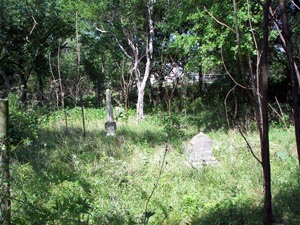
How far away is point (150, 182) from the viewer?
4273 millimetres

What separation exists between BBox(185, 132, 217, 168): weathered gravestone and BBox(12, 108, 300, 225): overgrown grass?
18cm

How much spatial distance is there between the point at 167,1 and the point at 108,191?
9004mm

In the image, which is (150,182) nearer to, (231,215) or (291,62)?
(231,215)

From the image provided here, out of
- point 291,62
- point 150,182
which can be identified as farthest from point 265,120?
point 150,182

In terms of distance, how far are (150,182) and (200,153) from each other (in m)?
1.30

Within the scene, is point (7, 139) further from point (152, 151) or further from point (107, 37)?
point (107, 37)

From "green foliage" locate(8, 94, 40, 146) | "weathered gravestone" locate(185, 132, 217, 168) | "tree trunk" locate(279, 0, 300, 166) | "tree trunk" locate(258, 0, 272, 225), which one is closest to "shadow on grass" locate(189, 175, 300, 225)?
"weathered gravestone" locate(185, 132, 217, 168)

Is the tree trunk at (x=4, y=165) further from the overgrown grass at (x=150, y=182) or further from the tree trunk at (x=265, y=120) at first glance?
the tree trunk at (x=265, y=120)

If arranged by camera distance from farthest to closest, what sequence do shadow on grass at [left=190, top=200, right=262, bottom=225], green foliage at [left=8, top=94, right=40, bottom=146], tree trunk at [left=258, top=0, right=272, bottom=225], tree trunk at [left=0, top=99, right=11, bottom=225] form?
1. green foliage at [left=8, top=94, right=40, bottom=146]
2. shadow on grass at [left=190, top=200, right=262, bottom=225]
3. tree trunk at [left=0, top=99, right=11, bottom=225]
4. tree trunk at [left=258, top=0, right=272, bottom=225]

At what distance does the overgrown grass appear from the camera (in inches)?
123

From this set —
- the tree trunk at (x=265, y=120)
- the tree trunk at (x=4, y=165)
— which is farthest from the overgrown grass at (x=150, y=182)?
the tree trunk at (x=265, y=120)

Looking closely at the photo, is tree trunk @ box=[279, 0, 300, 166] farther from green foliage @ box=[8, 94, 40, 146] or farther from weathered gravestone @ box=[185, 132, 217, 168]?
green foliage @ box=[8, 94, 40, 146]

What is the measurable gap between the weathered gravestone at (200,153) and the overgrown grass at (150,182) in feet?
0.60

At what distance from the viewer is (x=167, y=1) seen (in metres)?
11.2
